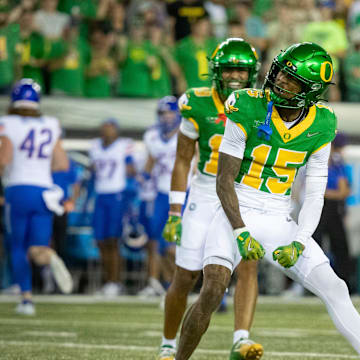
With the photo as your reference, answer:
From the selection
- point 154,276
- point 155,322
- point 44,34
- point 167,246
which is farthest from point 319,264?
point 44,34

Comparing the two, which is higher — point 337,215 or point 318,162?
point 318,162

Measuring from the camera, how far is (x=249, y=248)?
4.44m

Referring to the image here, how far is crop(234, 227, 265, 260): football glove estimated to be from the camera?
4.43 metres

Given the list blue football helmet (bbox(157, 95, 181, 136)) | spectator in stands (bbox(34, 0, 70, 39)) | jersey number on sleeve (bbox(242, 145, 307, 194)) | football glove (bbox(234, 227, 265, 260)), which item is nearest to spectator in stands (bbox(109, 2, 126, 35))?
spectator in stands (bbox(34, 0, 70, 39))

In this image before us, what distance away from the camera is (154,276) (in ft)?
36.8

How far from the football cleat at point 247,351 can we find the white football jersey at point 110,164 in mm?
6827

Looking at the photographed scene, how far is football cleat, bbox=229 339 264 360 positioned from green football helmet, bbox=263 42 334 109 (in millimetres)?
1127

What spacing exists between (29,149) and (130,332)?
6.96 ft

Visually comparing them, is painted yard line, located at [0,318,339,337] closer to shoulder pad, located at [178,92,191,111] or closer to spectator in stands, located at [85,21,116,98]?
shoulder pad, located at [178,92,191,111]

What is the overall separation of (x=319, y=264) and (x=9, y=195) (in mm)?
4603

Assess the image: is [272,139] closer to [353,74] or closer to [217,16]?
[353,74]

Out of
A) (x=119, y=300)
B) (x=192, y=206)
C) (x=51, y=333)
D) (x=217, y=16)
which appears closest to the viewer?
(x=192, y=206)

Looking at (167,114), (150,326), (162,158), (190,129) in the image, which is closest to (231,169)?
(190,129)

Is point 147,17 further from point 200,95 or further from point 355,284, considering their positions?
point 200,95
